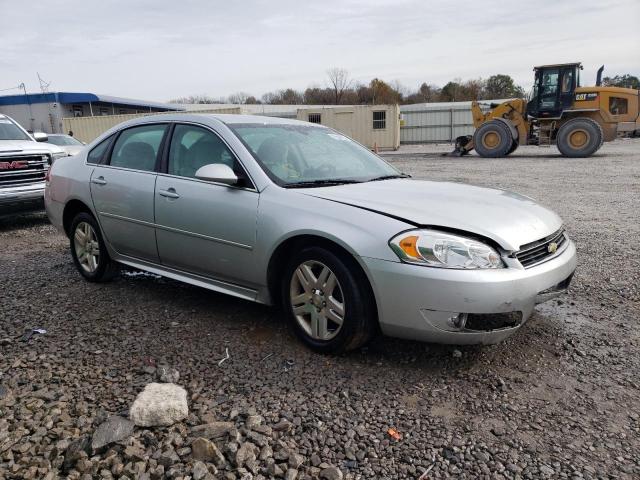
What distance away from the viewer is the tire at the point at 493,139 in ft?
65.5

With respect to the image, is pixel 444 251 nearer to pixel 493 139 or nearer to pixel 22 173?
pixel 22 173

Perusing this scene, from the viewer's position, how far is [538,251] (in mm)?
3123

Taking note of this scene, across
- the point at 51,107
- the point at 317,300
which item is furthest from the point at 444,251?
the point at 51,107

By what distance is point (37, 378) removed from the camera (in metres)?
3.05

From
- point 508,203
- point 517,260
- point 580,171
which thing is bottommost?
point 580,171

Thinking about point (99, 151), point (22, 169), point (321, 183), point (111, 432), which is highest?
point (99, 151)

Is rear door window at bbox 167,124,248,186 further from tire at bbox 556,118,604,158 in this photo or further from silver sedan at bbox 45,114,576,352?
tire at bbox 556,118,604,158

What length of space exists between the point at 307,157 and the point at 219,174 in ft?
2.56

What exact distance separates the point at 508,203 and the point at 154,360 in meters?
2.44

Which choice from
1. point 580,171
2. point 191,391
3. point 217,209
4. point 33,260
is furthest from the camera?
point 580,171

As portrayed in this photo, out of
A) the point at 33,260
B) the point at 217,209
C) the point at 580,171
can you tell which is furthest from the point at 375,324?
the point at 580,171

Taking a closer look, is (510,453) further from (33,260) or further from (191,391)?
(33,260)

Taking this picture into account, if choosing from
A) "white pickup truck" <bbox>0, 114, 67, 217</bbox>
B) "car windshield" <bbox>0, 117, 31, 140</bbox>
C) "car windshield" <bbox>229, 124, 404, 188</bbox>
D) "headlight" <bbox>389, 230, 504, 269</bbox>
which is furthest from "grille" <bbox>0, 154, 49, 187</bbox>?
"headlight" <bbox>389, 230, 504, 269</bbox>

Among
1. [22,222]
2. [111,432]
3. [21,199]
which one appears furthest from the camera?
[22,222]
